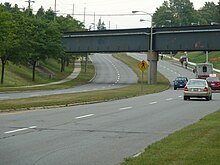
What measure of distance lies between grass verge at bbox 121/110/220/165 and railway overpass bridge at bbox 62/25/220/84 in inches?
2260

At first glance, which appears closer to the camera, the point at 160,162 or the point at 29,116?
the point at 160,162

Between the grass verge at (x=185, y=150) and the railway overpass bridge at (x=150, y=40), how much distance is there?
2260 inches

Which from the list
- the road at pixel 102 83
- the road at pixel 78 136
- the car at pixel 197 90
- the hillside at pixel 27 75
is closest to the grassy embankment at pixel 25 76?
the hillside at pixel 27 75

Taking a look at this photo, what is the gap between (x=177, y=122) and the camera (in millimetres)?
20000

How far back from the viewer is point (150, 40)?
7456 centimetres

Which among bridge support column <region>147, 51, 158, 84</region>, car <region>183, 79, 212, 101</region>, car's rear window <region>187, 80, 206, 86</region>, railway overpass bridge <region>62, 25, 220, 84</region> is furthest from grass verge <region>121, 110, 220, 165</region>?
bridge support column <region>147, 51, 158, 84</region>

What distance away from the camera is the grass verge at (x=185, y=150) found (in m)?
10.0

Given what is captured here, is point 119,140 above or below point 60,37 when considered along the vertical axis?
below

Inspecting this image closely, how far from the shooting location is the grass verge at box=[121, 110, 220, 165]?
10.0 meters

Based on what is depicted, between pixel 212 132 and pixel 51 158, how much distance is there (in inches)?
212

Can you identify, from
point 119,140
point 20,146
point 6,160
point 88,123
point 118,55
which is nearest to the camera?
point 6,160

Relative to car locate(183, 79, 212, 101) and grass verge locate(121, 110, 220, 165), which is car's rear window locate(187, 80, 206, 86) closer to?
car locate(183, 79, 212, 101)

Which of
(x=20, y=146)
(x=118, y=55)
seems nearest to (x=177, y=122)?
(x=20, y=146)

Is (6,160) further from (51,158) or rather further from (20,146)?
(20,146)
